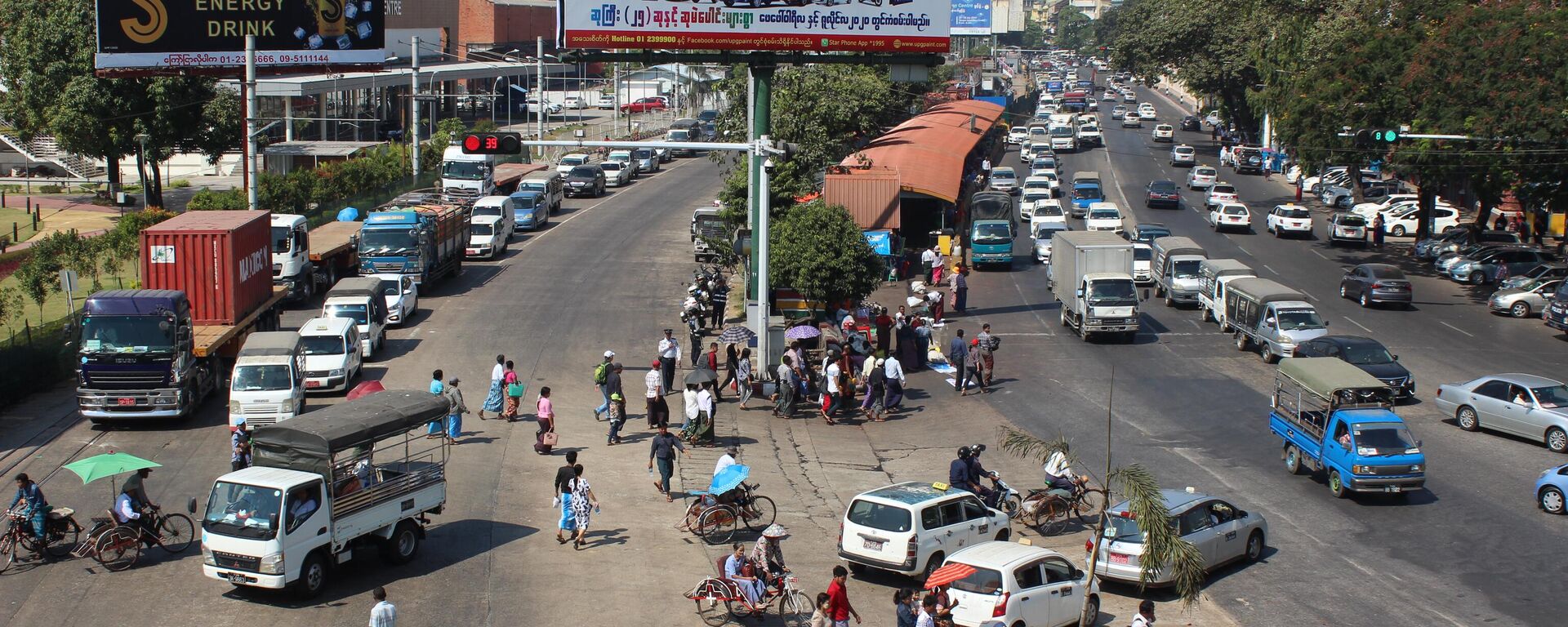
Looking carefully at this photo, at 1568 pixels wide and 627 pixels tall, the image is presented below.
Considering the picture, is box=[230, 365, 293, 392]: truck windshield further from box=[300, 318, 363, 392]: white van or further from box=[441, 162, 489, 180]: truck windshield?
box=[441, 162, 489, 180]: truck windshield

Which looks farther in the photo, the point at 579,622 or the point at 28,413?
the point at 28,413

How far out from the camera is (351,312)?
3269cm

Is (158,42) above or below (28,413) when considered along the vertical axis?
above

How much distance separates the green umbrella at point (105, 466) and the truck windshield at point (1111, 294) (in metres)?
24.9

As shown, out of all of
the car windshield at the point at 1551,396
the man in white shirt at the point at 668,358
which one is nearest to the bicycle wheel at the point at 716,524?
the man in white shirt at the point at 668,358

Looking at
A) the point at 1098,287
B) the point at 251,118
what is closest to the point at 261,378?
the point at 251,118

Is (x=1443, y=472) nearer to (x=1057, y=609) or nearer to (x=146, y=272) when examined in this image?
(x=1057, y=609)

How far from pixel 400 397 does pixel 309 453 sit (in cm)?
218

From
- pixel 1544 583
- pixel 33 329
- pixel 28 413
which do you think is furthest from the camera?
pixel 33 329

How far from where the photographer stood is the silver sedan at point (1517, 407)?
26.1 metres

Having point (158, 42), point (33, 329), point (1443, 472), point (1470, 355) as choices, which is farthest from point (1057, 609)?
point (158, 42)

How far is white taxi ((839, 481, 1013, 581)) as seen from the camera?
18.3m

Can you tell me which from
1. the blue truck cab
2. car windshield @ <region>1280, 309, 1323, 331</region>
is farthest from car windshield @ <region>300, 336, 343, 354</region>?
car windshield @ <region>1280, 309, 1323, 331</region>

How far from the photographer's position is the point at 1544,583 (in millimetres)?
19234
